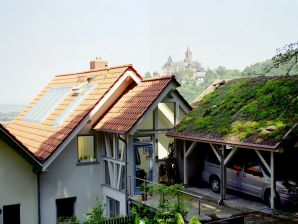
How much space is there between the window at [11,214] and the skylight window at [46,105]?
538 cm

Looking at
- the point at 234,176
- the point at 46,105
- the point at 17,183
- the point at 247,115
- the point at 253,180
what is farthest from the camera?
the point at 46,105

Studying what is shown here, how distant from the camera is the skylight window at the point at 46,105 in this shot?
882 inches

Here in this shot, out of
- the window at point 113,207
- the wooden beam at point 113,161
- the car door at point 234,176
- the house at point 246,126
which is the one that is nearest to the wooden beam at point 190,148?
the house at point 246,126

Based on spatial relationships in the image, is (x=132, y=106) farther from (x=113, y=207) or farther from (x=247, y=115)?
(x=247, y=115)

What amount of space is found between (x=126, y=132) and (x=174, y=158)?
4.00 meters

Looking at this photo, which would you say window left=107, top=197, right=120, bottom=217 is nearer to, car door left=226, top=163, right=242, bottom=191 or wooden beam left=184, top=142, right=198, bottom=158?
wooden beam left=184, top=142, right=198, bottom=158

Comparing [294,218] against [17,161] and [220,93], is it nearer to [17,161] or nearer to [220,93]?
[220,93]

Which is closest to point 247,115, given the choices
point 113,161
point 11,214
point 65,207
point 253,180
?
point 253,180

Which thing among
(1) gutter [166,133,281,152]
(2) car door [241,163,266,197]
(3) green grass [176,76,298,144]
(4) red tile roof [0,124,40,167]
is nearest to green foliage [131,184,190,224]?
(1) gutter [166,133,281,152]

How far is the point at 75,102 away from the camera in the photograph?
20781mm

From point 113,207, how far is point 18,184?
446cm

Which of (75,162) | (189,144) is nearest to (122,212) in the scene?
(75,162)

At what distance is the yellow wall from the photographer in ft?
56.7

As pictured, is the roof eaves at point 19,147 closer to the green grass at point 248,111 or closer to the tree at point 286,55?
the green grass at point 248,111
